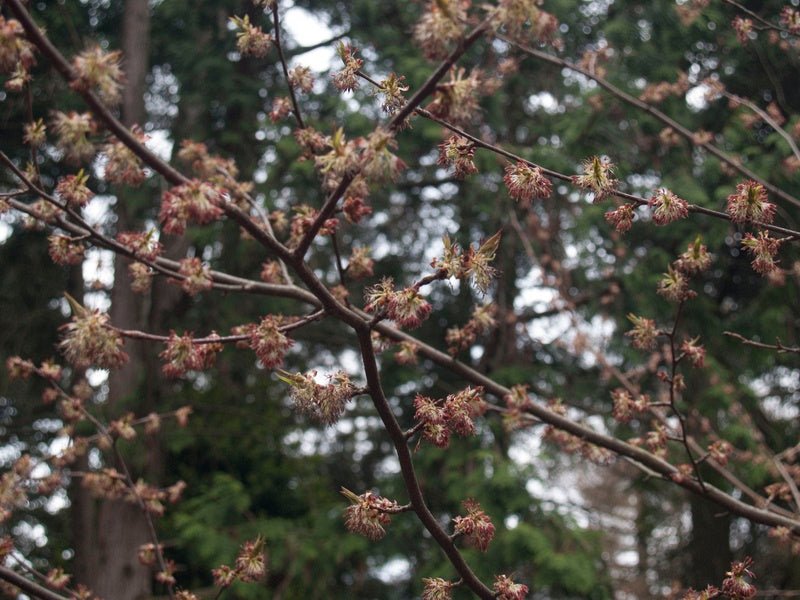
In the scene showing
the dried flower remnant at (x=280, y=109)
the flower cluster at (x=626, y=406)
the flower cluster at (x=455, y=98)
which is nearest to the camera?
the flower cluster at (x=455, y=98)

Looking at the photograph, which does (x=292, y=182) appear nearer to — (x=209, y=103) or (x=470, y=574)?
(x=209, y=103)

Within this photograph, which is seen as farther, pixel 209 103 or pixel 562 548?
pixel 209 103

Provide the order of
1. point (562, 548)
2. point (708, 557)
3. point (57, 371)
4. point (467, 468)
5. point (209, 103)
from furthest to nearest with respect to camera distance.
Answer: point (708, 557), point (209, 103), point (467, 468), point (562, 548), point (57, 371)

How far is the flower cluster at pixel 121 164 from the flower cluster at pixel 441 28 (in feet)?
2.22

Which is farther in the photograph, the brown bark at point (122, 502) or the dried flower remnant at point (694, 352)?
the brown bark at point (122, 502)

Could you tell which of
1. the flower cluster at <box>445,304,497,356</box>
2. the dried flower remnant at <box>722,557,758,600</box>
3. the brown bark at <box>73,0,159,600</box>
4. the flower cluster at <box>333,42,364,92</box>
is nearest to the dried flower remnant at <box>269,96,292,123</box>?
the flower cluster at <box>333,42,364,92</box>

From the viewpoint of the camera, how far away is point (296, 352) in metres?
7.98

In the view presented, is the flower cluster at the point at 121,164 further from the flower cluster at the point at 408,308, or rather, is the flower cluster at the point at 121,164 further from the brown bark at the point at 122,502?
the brown bark at the point at 122,502

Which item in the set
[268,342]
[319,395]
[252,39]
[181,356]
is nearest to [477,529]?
[319,395]

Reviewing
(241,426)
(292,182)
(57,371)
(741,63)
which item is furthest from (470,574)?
(741,63)

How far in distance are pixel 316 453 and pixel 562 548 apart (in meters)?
2.76

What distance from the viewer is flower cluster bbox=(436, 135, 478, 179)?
1897mm

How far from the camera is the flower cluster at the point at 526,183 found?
6.15ft

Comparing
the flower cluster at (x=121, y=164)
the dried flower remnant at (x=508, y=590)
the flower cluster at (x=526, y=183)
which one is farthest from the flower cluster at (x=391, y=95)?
the dried flower remnant at (x=508, y=590)
